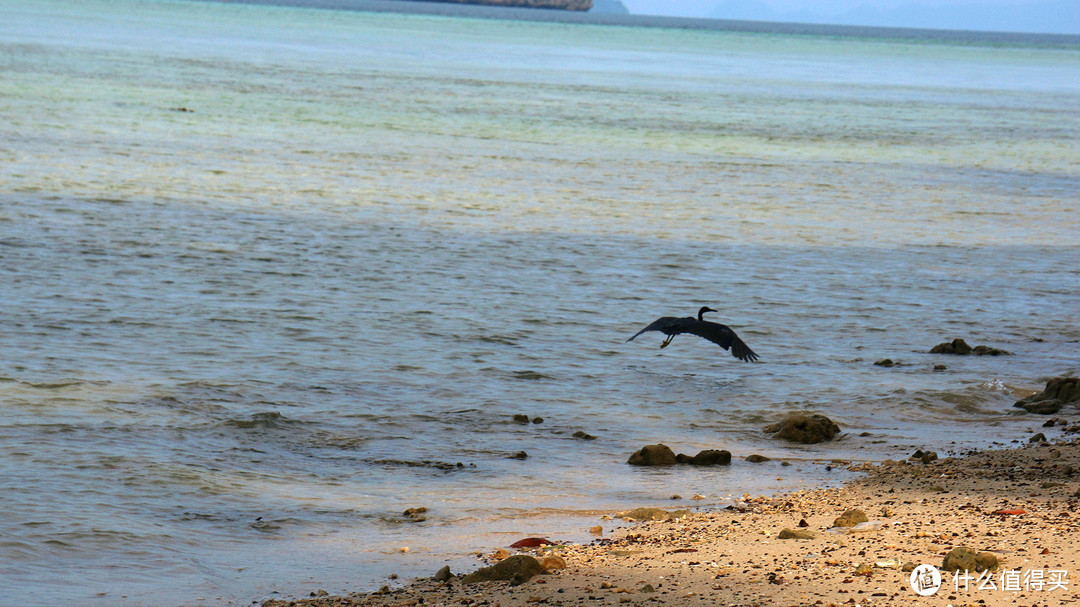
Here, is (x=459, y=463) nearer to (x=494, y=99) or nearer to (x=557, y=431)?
(x=557, y=431)

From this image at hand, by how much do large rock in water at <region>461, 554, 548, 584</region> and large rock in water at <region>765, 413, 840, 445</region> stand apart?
3.61 metres

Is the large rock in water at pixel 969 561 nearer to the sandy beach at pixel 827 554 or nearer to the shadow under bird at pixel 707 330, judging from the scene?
the sandy beach at pixel 827 554

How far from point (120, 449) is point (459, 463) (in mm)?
2120

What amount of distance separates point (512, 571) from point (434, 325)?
6284 mm

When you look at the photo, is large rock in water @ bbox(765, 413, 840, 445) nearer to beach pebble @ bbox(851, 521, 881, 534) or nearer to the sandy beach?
the sandy beach

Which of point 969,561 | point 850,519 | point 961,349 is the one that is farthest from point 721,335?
point 969,561

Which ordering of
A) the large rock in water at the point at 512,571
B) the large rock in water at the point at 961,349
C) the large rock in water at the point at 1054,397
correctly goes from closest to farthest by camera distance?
the large rock in water at the point at 512,571 < the large rock in water at the point at 1054,397 < the large rock in water at the point at 961,349

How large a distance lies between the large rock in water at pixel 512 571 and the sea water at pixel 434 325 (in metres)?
0.49

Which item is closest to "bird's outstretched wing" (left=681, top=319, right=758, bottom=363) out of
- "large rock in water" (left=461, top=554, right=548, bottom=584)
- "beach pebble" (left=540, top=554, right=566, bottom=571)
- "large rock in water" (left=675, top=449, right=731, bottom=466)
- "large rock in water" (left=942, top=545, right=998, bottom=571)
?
"large rock in water" (left=675, top=449, right=731, bottom=466)

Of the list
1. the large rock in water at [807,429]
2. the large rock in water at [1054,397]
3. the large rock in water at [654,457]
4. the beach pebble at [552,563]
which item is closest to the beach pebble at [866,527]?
the beach pebble at [552,563]

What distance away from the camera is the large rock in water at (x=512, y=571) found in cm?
562

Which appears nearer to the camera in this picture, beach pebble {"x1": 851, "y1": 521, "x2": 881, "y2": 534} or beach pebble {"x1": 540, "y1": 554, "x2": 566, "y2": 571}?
beach pebble {"x1": 540, "y1": 554, "x2": 566, "y2": 571}

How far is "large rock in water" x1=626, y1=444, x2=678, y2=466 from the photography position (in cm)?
819

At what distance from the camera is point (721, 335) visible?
10.4m
